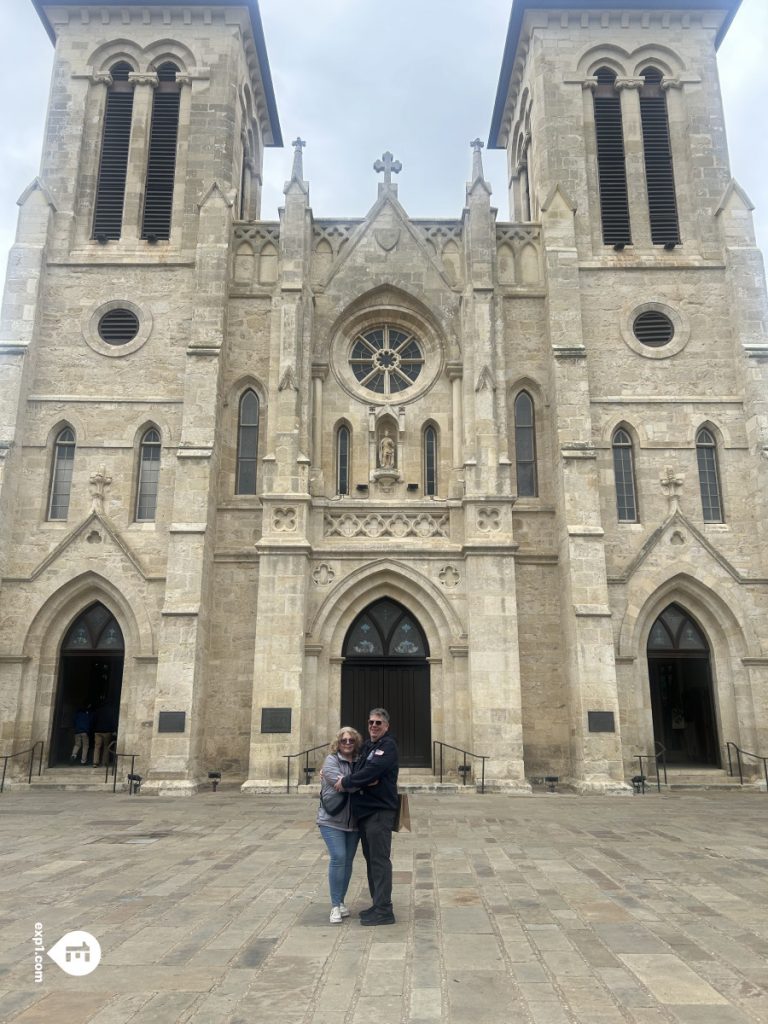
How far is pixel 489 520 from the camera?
19656 mm

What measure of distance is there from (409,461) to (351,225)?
24.3 feet

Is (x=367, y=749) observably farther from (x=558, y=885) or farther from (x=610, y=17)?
(x=610, y=17)

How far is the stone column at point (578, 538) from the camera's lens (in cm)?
1811

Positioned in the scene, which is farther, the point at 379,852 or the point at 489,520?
the point at 489,520

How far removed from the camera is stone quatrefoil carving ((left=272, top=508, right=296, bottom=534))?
19453mm

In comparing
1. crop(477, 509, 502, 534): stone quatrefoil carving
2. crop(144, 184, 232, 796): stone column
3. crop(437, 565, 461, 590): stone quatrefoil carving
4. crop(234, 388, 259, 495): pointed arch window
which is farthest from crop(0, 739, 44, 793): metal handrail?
crop(477, 509, 502, 534): stone quatrefoil carving

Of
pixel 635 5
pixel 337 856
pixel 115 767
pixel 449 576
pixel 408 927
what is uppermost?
pixel 635 5

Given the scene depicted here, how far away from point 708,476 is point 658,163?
10.1 m

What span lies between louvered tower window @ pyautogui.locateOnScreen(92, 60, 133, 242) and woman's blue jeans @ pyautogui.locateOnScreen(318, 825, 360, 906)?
69.1ft

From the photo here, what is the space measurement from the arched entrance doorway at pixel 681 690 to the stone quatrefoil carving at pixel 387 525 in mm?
6123

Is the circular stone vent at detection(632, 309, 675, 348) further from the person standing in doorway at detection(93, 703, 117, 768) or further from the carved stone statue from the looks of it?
the person standing in doorway at detection(93, 703, 117, 768)

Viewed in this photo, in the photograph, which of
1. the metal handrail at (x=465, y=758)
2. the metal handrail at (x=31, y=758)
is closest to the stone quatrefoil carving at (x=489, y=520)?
the metal handrail at (x=465, y=758)

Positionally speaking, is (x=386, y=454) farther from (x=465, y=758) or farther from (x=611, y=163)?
(x=611, y=163)

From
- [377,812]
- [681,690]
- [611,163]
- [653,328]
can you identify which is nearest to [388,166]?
[611,163]
